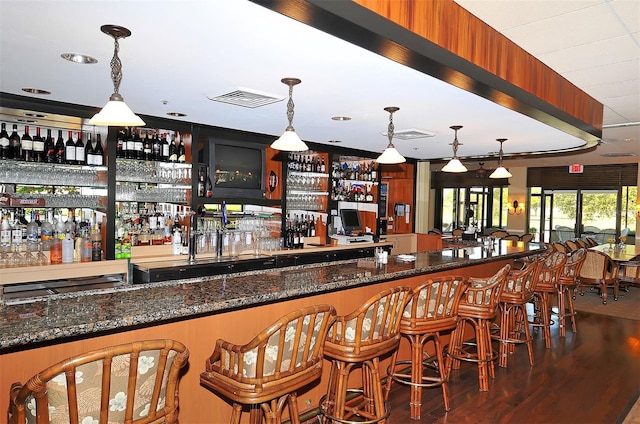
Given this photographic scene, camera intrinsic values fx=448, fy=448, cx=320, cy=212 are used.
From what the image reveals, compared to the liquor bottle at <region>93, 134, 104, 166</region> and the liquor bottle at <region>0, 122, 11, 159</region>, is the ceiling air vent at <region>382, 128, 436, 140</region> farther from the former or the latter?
the liquor bottle at <region>0, 122, 11, 159</region>

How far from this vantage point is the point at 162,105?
4.23 meters

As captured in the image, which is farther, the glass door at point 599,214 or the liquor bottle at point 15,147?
the glass door at point 599,214

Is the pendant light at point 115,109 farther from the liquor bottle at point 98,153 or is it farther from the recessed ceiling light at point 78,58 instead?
the liquor bottle at point 98,153

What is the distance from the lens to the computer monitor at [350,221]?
727cm

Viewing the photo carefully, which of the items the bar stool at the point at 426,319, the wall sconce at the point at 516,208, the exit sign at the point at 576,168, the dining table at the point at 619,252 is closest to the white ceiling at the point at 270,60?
the bar stool at the point at 426,319

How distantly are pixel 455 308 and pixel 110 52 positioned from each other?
9.15ft

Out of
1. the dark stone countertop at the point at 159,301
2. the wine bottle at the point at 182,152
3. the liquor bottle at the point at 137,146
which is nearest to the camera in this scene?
the dark stone countertop at the point at 159,301

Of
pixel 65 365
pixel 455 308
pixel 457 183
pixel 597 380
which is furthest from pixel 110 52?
pixel 457 183

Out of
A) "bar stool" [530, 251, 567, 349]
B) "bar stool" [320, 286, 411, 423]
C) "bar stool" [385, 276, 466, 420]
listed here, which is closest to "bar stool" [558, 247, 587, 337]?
"bar stool" [530, 251, 567, 349]

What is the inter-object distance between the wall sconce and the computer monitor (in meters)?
8.16

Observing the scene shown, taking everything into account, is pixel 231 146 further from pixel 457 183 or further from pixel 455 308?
pixel 457 183

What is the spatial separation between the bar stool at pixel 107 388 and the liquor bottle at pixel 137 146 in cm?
375

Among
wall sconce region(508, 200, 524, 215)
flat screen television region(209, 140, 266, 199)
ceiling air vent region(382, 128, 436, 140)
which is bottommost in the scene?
wall sconce region(508, 200, 524, 215)

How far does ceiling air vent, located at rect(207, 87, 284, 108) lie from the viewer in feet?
11.8
